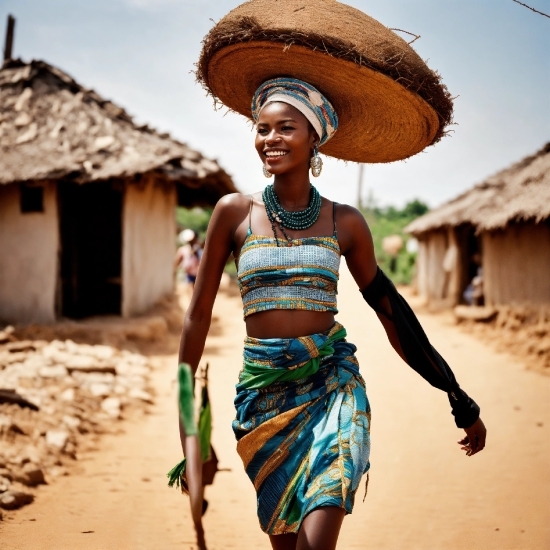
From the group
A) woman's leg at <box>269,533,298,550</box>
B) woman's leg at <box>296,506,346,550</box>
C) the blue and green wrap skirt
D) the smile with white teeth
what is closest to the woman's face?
the smile with white teeth

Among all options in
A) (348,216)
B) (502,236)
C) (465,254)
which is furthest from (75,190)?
(348,216)

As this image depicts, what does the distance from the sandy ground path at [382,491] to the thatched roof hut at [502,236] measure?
4.60 meters

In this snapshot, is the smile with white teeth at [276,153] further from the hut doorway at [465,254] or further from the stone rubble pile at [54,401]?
the hut doorway at [465,254]

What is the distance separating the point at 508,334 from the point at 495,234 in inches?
100

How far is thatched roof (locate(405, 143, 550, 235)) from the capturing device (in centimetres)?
1120

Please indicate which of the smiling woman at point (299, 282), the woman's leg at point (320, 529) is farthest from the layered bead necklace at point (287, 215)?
the woman's leg at point (320, 529)

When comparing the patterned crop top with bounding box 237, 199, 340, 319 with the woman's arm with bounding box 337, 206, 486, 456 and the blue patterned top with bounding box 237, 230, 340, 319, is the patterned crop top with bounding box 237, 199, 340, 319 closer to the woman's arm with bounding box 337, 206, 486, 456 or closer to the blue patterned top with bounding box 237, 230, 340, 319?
the blue patterned top with bounding box 237, 230, 340, 319

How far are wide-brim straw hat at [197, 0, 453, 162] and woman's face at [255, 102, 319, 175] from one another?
0.21 metres

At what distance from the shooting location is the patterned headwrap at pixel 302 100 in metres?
2.23

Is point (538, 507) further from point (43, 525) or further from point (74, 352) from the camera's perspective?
point (74, 352)

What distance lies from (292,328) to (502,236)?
11794mm

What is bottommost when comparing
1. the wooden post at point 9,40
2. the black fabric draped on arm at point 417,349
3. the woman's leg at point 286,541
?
the woman's leg at point 286,541

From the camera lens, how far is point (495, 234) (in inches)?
516

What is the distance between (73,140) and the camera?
10.4 metres
